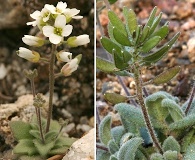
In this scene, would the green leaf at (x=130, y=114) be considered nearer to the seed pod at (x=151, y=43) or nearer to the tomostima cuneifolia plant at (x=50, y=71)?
the tomostima cuneifolia plant at (x=50, y=71)

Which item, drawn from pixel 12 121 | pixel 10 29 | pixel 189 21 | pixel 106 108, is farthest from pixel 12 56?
pixel 189 21

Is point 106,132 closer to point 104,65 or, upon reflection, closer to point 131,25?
point 104,65

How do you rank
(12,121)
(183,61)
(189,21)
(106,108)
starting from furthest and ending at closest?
(189,21) → (183,61) → (106,108) → (12,121)

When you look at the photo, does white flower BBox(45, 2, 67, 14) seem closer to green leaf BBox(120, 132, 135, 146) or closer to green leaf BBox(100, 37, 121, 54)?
green leaf BBox(100, 37, 121, 54)

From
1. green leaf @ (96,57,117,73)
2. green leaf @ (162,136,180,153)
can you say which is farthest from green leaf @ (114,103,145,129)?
green leaf @ (96,57,117,73)

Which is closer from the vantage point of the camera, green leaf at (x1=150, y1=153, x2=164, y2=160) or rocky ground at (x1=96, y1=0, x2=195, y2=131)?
green leaf at (x1=150, y1=153, x2=164, y2=160)

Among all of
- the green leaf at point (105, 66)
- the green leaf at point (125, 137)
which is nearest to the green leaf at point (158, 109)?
the green leaf at point (125, 137)

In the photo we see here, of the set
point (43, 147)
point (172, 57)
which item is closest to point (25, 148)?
point (43, 147)
